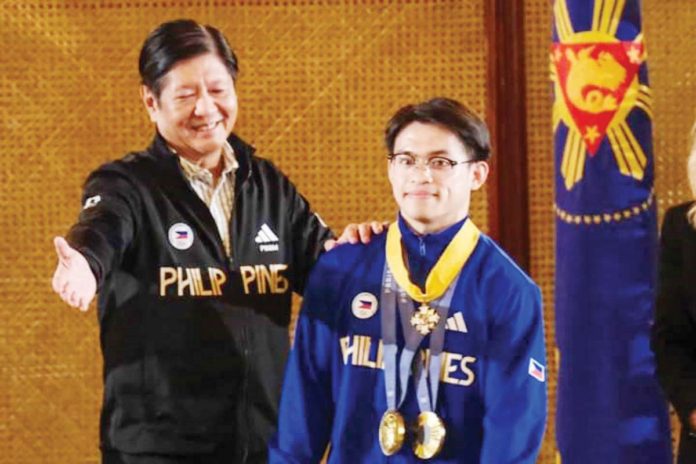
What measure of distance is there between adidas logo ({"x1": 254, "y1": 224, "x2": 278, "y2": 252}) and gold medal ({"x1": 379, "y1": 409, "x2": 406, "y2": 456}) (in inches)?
21.2

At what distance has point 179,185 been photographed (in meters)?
3.00

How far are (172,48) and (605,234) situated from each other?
3.63 ft

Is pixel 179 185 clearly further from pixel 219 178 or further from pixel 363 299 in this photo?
pixel 363 299

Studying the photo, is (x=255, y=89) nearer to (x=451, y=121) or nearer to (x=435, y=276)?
(x=451, y=121)

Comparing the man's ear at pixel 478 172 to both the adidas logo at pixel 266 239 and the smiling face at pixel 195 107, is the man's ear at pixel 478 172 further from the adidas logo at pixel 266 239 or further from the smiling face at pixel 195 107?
the smiling face at pixel 195 107

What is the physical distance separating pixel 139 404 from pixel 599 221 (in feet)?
3.82

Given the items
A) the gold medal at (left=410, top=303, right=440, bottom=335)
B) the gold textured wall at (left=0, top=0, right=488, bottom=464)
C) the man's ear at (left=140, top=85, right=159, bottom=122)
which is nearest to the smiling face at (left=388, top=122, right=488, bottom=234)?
the gold medal at (left=410, top=303, right=440, bottom=335)

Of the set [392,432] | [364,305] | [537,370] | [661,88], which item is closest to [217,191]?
[364,305]

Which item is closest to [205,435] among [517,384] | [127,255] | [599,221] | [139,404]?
[139,404]

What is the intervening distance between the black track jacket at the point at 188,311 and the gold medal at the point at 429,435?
513mm

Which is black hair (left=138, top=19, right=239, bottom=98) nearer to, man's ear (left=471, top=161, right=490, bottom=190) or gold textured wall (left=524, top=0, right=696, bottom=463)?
man's ear (left=471, top=161, right=490, bottom=190)

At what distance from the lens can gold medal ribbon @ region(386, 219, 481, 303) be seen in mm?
2740

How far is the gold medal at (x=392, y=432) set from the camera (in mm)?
2680

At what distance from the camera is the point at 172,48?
300 centimetres
